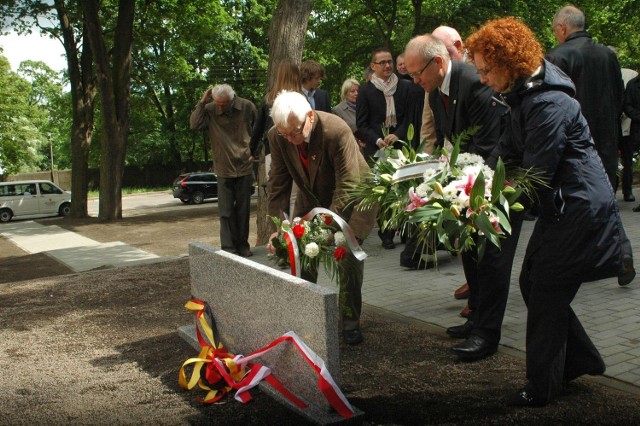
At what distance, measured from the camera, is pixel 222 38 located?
42.7 metres

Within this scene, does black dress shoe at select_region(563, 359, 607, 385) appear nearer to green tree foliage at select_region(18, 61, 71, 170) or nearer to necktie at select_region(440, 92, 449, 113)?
necktie at select_region(440, 92, 449, 113)

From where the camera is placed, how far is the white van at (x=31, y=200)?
3194 cm

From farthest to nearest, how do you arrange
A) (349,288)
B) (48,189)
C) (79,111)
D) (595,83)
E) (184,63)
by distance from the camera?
1. (48,189)
2. (184,63)
3. (79,111)
4. (595,83)
5. (349,288)

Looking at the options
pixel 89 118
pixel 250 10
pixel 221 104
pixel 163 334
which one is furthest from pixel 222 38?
pixel 163 334

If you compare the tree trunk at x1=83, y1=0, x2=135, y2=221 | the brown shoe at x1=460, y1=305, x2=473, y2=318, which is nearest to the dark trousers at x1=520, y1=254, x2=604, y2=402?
the brown shoe at x1=460, y1=305, x2=473, y2=318

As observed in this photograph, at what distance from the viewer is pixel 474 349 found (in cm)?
465

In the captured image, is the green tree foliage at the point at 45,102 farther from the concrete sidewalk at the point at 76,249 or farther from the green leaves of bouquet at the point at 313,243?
the green leaves of bouquet at the point at 313,243

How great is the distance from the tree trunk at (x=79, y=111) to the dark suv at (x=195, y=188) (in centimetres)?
1367

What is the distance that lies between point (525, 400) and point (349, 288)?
1.70 metres

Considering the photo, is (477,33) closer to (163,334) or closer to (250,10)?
(163,334)

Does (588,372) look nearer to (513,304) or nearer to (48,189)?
(513,304)

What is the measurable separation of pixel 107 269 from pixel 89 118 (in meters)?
16.3

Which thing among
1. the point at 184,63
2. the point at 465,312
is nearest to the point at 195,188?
the point at 184,63

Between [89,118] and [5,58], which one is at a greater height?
[5,58]
